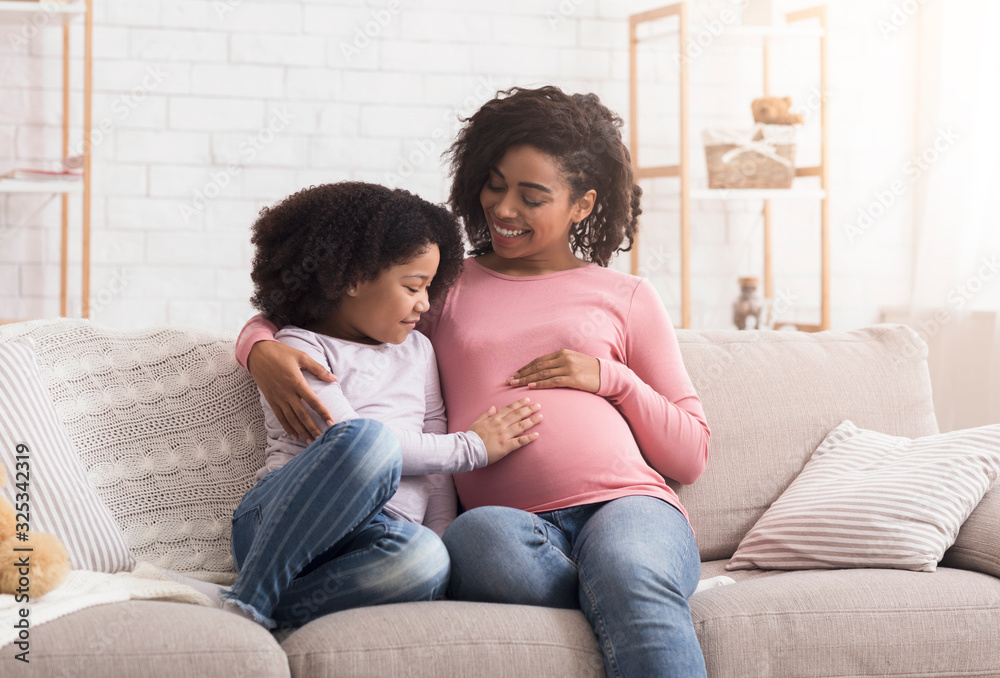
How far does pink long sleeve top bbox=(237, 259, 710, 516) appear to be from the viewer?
4.63ft

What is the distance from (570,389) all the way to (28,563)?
796 millimetres

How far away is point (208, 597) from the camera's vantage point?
3.99 ft

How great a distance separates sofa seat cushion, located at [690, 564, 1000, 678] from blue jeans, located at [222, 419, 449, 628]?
39 cm

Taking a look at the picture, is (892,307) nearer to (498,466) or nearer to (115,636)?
(498,466)

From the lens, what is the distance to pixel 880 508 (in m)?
1.44

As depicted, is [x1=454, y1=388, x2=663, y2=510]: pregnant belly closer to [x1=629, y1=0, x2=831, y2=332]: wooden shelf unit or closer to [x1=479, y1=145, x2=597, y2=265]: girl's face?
[x1=479, y1=145, x2=597, y2=265]: girl's face

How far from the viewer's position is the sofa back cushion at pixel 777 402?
1.64 metres

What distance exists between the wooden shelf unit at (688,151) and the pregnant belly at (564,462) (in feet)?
4.58

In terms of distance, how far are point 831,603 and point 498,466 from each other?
51cm

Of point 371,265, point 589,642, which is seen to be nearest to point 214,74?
point 371,265

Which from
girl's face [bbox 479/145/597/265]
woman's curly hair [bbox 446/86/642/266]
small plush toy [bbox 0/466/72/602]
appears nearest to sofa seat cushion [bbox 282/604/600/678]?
small plush toy [bbox 0/466/72/602]

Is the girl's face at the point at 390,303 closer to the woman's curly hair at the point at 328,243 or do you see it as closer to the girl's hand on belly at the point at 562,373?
the woman's curly hair at the point at 328,243

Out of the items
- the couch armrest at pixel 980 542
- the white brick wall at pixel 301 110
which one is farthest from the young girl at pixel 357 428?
the white brick wall at pixel 301 110

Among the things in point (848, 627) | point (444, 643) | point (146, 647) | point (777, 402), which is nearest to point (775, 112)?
A: point (777, 402)
